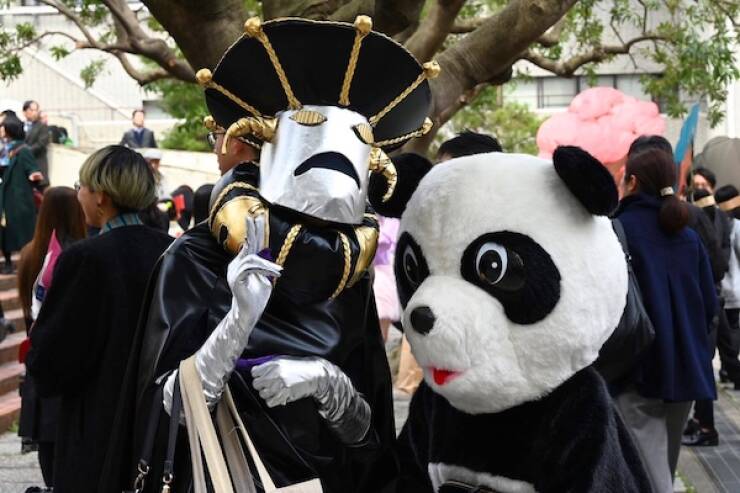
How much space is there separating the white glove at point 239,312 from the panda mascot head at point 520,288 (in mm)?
375

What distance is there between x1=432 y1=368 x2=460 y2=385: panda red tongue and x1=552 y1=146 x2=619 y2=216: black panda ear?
527 mm

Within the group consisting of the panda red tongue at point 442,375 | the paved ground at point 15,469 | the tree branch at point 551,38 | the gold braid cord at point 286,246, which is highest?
the tree branch at point 551,38

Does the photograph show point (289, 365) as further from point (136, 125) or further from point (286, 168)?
point (136, 125)

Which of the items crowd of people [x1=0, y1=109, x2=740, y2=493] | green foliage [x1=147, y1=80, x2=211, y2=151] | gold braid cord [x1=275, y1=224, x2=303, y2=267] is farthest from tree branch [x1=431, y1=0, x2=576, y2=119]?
green foliage [x1=147, y1=80, x2=211, y2=151]

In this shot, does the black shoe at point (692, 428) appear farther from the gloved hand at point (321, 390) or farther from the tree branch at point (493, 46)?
the gloved hand at point (321, 390)

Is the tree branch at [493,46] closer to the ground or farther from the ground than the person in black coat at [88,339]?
farther from the ground

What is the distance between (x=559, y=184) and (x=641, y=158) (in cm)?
203

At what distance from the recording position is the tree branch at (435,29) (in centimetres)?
721

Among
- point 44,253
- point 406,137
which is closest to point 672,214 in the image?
point 406,137

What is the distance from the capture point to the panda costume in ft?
8.68

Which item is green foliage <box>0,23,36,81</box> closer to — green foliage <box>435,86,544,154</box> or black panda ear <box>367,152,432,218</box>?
black panda ear <box>367,152,432,218</box>

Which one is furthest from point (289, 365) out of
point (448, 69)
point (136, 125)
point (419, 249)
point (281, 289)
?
point (136, 125)

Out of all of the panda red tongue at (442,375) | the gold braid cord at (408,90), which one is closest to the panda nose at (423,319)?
the panda red tongue at (442,375)

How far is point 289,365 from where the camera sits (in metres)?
2.83
